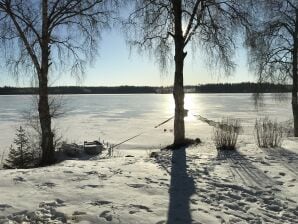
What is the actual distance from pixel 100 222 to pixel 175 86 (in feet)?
27.2

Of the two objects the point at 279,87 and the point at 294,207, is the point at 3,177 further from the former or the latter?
the point at 279,87

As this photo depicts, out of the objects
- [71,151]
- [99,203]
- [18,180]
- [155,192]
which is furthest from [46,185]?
[71,151]

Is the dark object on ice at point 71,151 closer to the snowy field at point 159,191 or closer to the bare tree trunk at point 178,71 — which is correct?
the bare tree trunk at point 178,71

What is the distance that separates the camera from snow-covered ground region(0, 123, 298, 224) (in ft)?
19.2

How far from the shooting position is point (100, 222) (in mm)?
5547

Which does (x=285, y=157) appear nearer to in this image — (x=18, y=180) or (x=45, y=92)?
(x=18, y=180)

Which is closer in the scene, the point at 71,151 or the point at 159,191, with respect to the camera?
the point at 159,191

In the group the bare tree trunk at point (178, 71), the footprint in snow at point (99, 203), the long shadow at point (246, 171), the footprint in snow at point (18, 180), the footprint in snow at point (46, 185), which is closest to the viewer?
the footprint in snow at point (99, 203)

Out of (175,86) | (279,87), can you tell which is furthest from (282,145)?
(279,87)

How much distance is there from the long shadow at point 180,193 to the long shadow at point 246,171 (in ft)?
3.57

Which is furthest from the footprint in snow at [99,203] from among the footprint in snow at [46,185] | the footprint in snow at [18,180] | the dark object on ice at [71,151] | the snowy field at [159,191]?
the dark object on ice at [71,151]

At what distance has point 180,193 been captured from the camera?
7.12 meters

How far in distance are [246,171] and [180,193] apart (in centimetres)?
243

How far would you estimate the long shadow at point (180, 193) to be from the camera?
592cm
